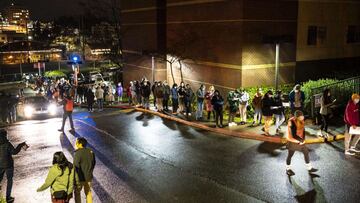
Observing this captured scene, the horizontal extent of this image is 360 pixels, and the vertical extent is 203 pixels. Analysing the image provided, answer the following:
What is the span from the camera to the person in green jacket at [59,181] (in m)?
6.84

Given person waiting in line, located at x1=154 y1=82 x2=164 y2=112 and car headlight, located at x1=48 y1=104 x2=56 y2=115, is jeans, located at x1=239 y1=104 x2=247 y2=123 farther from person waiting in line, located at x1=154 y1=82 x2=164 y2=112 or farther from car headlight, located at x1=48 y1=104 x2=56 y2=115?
car headlight, located at x1=48 y1=104 x2=56 y2=115

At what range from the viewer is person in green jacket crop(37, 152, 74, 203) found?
22.5 feet

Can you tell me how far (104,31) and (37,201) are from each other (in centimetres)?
3746

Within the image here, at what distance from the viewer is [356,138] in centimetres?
1172

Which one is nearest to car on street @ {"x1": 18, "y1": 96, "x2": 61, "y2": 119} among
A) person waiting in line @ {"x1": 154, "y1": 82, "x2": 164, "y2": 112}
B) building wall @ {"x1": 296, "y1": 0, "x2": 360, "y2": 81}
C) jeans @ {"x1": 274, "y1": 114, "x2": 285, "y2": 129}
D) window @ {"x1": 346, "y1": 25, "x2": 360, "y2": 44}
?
person waiting in line @ {"x1": 154, "y1": 82, "x2": 164, "y2": 112}

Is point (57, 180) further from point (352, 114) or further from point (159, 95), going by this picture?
point (159, 95)

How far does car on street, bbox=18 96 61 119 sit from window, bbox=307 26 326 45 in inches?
575

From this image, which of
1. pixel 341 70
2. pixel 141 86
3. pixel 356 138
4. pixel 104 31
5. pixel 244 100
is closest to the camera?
pixel 356 138

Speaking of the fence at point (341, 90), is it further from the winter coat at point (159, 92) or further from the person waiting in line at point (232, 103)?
the winter coat at point (159, 92)

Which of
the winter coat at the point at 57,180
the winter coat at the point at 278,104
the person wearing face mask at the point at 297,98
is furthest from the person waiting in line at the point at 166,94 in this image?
the winter coat at the point at 57,180

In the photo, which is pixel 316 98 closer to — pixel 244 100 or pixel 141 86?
pixel 244 100

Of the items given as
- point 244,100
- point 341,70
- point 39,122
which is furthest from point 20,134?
point 341,70

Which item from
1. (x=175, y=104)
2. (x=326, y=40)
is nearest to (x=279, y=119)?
(x=175, y=104)

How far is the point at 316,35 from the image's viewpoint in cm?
2108
